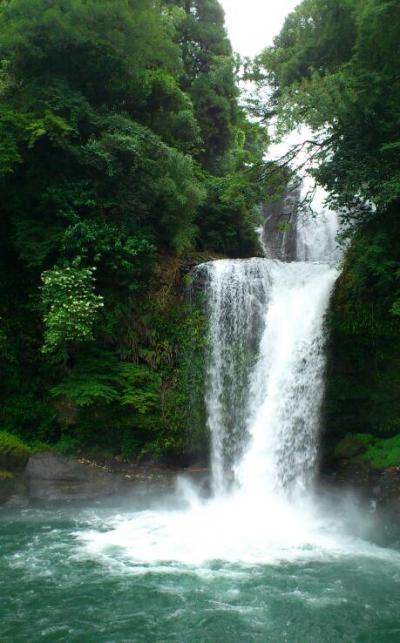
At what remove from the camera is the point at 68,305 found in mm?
11219

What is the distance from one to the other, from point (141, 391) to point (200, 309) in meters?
2.60

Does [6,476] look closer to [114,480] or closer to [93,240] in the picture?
[114,480]

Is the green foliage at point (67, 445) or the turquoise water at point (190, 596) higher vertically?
the green foliage at point (67, 445)

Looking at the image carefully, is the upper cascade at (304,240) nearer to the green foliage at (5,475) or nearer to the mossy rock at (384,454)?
the mossy rock at (384,454)

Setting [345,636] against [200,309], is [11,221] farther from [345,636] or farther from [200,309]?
[345,636]

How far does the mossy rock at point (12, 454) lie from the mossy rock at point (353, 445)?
6757 millimetres

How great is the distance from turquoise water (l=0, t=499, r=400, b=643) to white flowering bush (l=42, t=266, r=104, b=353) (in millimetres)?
4242

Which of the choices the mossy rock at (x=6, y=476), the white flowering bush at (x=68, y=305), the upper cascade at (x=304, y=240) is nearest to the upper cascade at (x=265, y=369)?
the white flowering bush at (x=68, y=305)

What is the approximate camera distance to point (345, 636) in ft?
19.3

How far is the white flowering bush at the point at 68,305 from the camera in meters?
11.1

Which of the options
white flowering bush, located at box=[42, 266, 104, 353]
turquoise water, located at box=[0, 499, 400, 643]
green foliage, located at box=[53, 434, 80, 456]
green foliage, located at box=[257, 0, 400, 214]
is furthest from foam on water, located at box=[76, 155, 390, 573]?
white flowering bush, located at box=[42, 266, 104, 353]

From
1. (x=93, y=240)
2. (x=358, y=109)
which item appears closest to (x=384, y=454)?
(x=358, y=109)

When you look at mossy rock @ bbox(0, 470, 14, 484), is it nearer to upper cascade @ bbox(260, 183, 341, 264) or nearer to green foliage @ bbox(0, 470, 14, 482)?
green foliage @ bbox(0, 470, 14, 482)

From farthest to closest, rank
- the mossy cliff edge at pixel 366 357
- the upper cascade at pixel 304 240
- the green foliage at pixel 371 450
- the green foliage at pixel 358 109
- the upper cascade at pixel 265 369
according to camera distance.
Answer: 1. the upper cascade at pixel 304 240
2. the upper cascade at pixel 265 369
3. the mossy cliff edge at pixel 366 357
4. the green foliage at pixel 371 450
5. the green foliage at pixel 358 109
